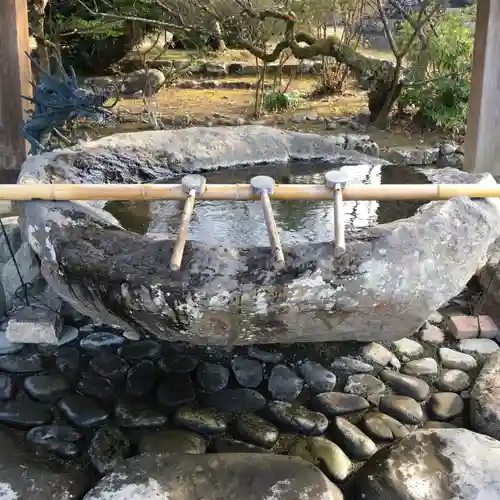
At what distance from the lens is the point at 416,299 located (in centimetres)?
213

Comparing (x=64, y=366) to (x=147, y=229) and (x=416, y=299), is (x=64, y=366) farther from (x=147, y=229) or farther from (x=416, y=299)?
(x=416, y=299)

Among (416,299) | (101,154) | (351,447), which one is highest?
(101,154)

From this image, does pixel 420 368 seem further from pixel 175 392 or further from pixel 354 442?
pixel 175 392

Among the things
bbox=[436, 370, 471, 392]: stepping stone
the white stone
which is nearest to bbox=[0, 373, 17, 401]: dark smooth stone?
bbox=[436, 370, 471, 392]: stepping stone

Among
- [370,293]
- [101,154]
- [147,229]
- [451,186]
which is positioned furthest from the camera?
[101,154]

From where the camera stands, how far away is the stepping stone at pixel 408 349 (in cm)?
315

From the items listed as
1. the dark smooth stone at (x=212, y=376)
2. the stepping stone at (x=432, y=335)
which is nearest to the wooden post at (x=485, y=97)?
the stepping stone at (x=432, y=335)

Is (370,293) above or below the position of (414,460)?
above

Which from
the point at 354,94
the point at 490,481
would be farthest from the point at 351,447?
the point at 354,94

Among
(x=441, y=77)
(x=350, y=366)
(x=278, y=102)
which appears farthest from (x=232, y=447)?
(x=278, y=102)

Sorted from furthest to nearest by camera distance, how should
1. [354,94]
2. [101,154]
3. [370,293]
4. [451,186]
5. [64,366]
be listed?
[354,94] < [101,154] < [64,366] < [451,186] < [370,293]

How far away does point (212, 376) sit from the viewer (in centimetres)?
292

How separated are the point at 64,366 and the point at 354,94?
23.2 ft

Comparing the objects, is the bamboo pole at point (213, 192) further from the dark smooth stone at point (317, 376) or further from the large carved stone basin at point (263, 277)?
the dark smooth stone at point (317, 376)
